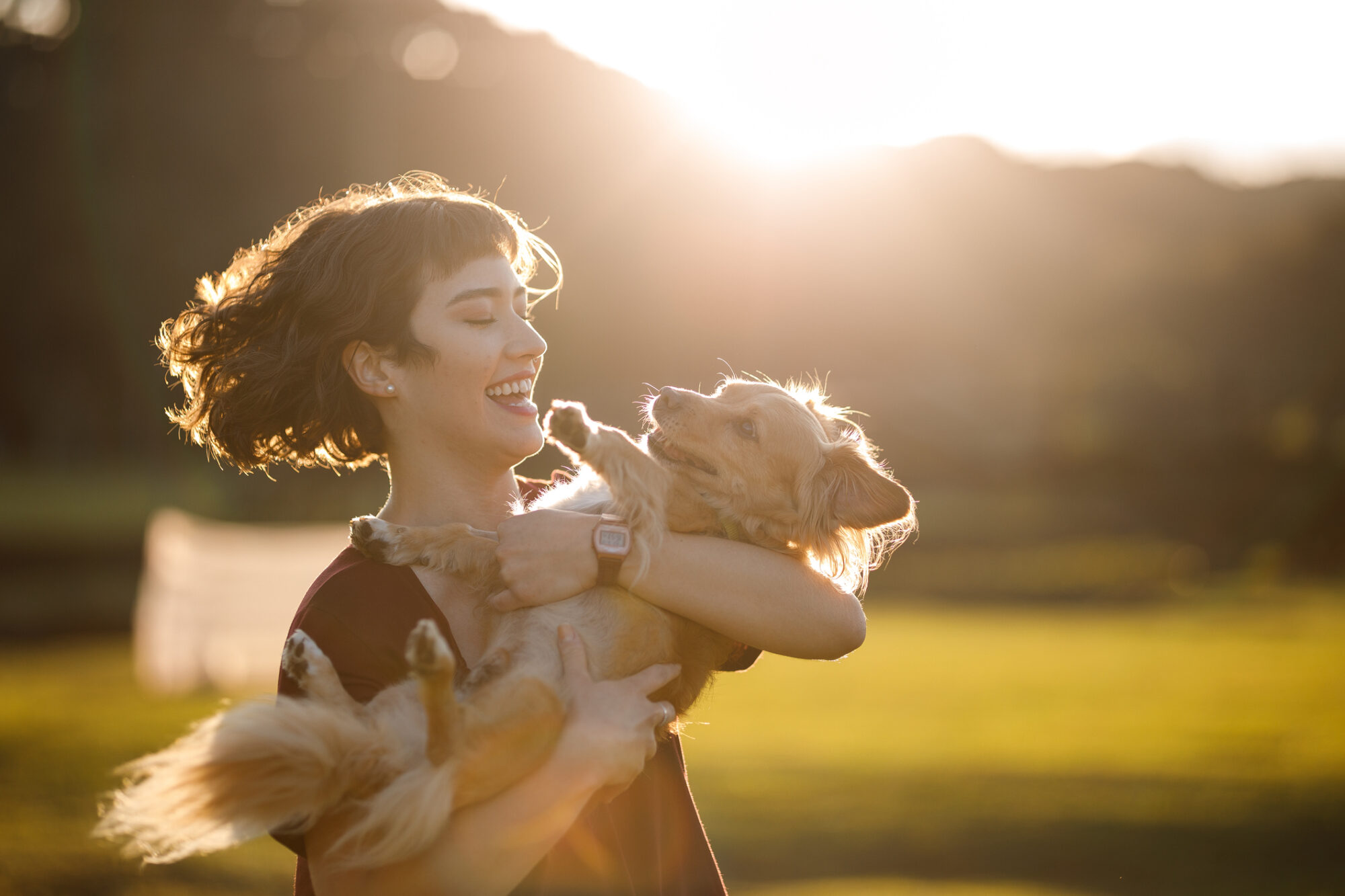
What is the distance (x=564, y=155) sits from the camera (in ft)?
165

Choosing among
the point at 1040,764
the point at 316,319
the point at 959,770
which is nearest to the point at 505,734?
the point at 316,319

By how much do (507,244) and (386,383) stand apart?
1.85 feet

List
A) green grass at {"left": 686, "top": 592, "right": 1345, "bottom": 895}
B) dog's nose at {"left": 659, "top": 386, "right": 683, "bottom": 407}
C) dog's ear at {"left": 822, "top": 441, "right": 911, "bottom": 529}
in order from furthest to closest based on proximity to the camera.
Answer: green grass at {"left": 686, "top": 592, "right": 1345, "bottom": 895} → dog's nose at {"left": 659, "top": 386, "right": 683, "bottom": 407} → dog's ear at {"left": 822, "top": 441, "right": 911, "bottom": 529}

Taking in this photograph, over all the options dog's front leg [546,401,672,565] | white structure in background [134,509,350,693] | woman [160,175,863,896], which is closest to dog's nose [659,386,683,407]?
dog's front leg [546,401,672,565]

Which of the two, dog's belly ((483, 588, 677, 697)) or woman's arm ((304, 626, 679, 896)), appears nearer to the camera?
woman's arm ((304, 626, 679, 896))

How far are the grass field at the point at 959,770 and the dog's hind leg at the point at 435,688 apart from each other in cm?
138

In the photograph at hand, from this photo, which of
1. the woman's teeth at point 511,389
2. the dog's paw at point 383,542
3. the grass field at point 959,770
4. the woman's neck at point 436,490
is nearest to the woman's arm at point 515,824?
the dog's paw at point 383,542

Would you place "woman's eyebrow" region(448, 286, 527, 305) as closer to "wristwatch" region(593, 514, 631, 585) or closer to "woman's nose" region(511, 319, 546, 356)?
"woman's nose" region(511, 319, 546, 356)

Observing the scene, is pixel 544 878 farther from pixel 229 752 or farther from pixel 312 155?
pixel 312 155

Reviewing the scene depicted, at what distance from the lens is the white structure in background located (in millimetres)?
18734

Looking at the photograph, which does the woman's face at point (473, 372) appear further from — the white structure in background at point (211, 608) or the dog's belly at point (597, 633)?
the white structure in background at point (211, 608)

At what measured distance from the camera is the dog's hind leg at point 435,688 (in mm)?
2562

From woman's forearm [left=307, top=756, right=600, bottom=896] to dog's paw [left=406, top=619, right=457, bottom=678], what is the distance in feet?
1.16

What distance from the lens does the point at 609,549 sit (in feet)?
9.72
